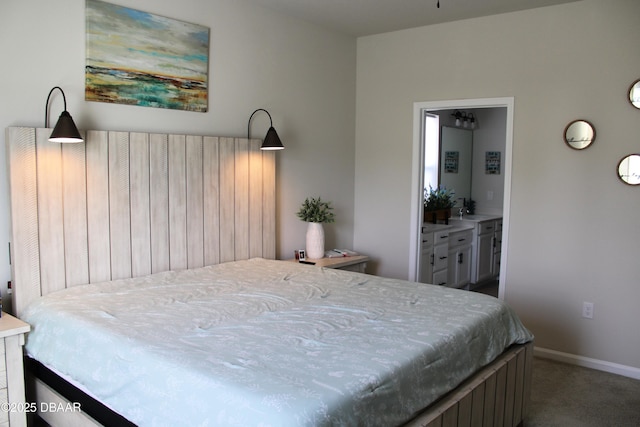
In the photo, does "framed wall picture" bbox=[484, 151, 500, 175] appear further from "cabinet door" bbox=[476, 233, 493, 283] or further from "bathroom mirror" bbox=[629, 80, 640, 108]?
"bathroom mirror" bbox=[629, 80, 640, 108]

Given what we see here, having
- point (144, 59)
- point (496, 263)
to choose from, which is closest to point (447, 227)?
point (496, 263)

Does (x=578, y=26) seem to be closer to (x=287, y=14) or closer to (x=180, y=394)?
(x=287, y=14)

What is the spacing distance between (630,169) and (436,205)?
222 centimetres

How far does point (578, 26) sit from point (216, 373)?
3509 mm

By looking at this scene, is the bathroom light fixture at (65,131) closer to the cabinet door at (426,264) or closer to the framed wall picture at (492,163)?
the cabinet door at (426,264)

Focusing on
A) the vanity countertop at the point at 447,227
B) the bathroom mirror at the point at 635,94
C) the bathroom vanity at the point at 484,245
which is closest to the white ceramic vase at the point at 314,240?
the vanity countertop at the point at 447,227

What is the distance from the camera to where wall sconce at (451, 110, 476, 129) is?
624 cm

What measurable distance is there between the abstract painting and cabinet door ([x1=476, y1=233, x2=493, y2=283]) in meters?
3.67

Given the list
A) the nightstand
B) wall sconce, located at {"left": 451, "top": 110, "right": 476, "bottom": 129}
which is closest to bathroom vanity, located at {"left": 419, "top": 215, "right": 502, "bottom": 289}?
wall sconce, located at {"left": 451, "top": 110, "right": 476, "bottom": 129}

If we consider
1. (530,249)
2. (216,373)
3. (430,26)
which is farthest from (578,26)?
(216,373)

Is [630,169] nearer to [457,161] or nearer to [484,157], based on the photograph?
[457,161]

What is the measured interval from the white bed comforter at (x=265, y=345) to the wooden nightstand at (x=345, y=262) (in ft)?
3.21

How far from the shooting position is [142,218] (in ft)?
10.3

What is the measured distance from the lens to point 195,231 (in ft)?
11.2
